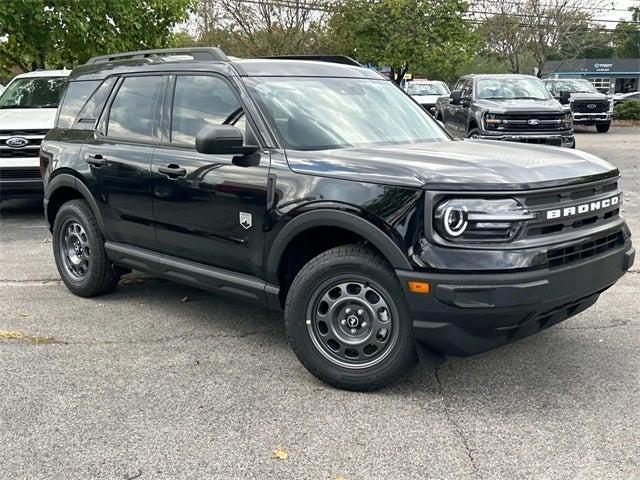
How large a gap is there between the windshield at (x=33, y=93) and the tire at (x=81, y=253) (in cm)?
505

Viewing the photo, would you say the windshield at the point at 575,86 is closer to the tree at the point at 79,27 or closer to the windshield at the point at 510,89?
the windshield at the point at 510,89

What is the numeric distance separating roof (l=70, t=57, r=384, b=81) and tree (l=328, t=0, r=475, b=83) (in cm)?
2103

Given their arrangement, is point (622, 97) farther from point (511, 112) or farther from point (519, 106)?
point (511, 112)

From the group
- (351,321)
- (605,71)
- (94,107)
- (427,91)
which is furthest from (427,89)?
(605,71)

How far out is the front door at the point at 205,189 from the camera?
423cm

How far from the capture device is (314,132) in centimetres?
432

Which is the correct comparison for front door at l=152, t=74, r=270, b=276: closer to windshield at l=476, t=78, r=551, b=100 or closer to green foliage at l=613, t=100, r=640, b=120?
windshield at l=476, t=78, r=551, b=100

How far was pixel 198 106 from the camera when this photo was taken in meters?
4.75

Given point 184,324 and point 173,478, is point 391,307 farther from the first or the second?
point 184,324

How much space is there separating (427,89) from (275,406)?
24.2m

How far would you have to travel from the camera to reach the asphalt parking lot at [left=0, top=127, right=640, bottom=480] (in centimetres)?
319

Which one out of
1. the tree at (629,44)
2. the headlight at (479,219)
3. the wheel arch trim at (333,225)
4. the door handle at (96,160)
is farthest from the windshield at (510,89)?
the tree at (629,44)

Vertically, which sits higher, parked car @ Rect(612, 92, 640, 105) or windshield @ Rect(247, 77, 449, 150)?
parked car @ Rect(612, 92, 640, 105)

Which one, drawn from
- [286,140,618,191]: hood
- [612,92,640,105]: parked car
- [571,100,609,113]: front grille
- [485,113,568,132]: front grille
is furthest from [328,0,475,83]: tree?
[286,140,618,191]: hood
